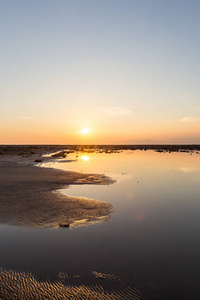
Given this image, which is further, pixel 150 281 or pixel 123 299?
pixel 150 281

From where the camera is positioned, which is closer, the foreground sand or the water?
the water

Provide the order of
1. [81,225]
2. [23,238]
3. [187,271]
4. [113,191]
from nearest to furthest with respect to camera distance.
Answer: [187,271] < [23,238] < [81,225] < [113,191]

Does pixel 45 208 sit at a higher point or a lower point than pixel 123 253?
higher

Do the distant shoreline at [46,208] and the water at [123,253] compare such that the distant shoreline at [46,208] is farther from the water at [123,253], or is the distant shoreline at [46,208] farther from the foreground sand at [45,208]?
the water at [123,253]

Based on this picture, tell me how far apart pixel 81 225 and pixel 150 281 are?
5.75 metres

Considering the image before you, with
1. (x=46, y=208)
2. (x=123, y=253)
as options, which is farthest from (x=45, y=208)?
(x=123, y=253)

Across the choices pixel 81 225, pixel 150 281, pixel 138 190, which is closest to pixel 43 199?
pixel 81 225

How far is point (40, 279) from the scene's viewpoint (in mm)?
7504

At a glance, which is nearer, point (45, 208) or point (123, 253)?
point (123, 253)

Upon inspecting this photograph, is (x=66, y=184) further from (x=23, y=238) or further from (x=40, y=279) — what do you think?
(x=40, y=279)

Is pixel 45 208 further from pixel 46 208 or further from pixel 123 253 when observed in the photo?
pixel 123 253

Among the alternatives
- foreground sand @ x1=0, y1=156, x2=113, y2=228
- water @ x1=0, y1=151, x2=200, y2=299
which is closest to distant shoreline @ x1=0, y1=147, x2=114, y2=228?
foreground sand @ x1=0, y1=156, x2=113, y2=228

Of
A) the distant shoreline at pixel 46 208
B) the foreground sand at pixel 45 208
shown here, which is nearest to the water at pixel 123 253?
the distant shoreline at pixel 46 208

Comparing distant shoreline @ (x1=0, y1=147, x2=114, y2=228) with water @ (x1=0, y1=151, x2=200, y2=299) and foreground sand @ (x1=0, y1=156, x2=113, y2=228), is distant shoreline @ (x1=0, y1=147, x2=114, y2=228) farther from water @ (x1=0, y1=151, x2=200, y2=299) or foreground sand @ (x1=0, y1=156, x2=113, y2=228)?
water @ (x1=0, y1=151, x2=200, y2=299)
